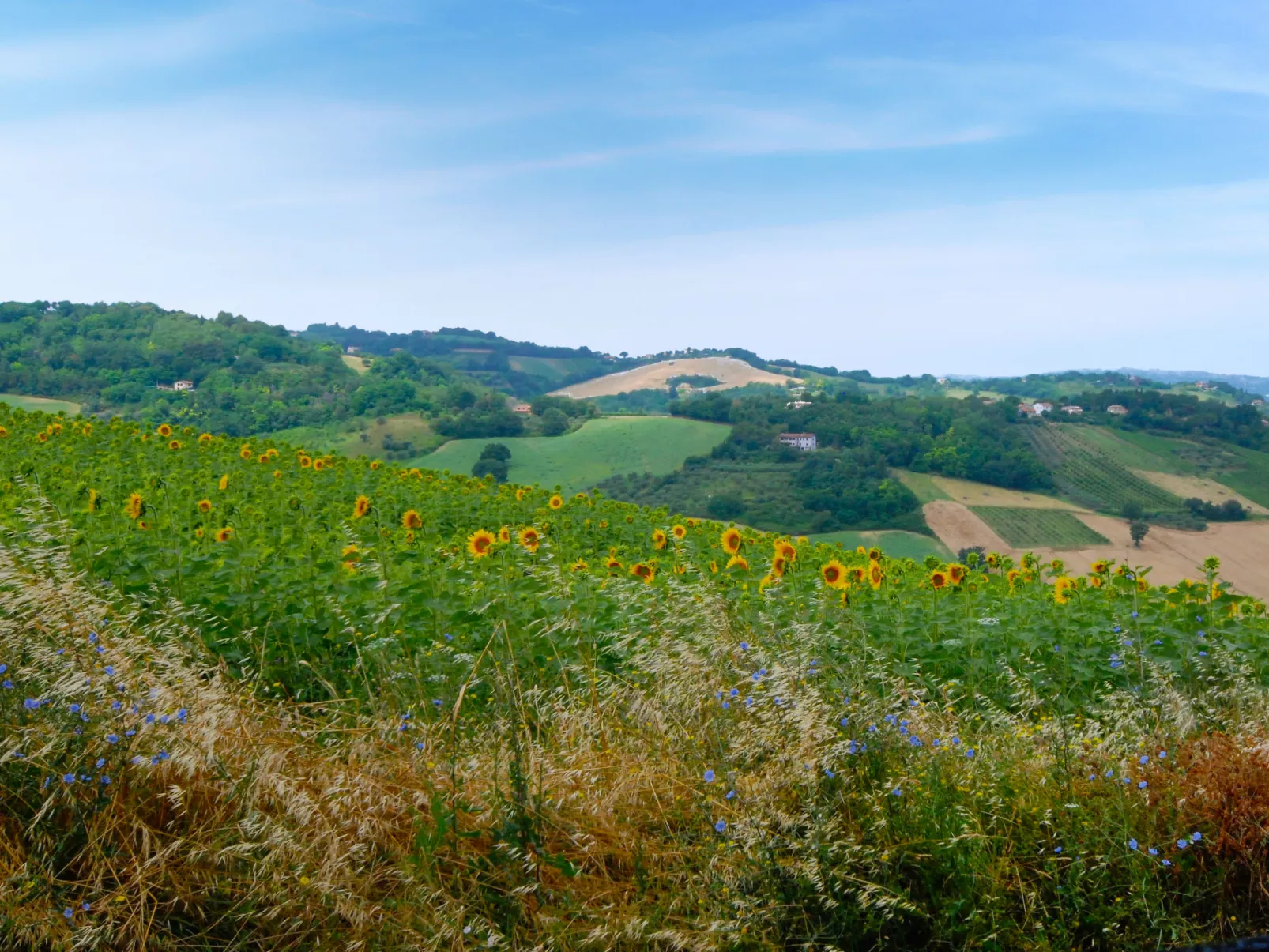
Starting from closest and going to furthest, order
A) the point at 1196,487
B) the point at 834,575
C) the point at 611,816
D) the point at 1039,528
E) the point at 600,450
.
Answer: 1. the point at 611,816
2. the point at 834,575
3. the point at 1039,528
4. the point at 600,450
5. the point at 1196,487

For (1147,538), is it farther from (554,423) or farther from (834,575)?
(834,575)

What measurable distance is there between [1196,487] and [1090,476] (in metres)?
2.69

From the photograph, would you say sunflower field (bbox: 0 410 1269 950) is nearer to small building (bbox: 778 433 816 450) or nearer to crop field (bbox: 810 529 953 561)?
crop field (bbox: 810 529 953 561)

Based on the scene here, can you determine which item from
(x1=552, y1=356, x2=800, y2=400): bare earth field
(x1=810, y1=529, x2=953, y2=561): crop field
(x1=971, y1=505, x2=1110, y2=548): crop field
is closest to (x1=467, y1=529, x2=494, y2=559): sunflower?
(x1=810, y1=529, x2=953, y2=561): crop field

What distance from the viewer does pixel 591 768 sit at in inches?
134

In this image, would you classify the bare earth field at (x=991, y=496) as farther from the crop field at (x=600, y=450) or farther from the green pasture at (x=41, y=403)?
the green pasture at (x=41, y=403)

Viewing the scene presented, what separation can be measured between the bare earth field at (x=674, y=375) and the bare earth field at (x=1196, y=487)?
20097 mm

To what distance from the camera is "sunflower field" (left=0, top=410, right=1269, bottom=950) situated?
111 inches

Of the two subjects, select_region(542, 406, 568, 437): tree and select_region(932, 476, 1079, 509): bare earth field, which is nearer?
select_region(542, 406, 568, 437): tree

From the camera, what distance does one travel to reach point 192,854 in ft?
9.30

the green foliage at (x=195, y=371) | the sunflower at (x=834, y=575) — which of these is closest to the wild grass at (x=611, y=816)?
the sunflower at (x=834, y=575)

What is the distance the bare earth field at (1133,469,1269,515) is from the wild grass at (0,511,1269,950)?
2233 cm

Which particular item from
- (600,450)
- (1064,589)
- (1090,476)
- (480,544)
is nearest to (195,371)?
(600,450)

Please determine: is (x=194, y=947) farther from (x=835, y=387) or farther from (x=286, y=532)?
(x=835, y=387)
